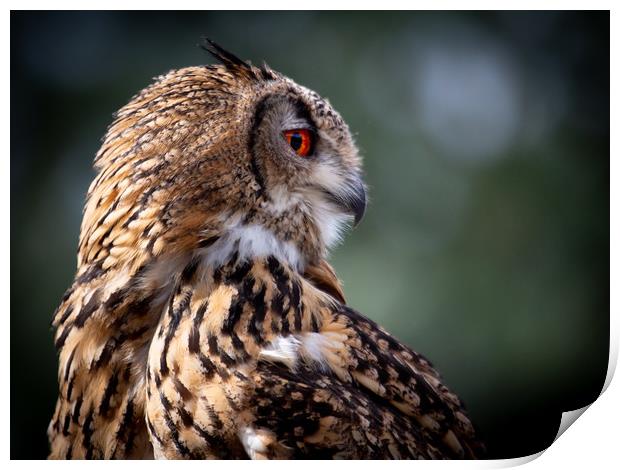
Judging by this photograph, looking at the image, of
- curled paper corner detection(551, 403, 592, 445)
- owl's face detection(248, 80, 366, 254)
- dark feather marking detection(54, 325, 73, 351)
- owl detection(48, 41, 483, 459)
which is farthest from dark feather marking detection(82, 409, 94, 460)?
curled paper corner detection(551, 403, 592, 445)

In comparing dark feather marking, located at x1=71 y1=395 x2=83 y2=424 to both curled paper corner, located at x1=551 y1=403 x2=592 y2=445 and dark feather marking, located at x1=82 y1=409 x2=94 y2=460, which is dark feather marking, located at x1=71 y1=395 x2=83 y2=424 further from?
curled paper corner, located at x1=551 y1=403 x2=592 y2=445

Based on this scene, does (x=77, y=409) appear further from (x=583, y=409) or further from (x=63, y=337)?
(x=583, y=409)

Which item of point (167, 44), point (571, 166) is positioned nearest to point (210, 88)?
point (167, 44)

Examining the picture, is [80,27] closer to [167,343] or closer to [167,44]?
[167,44]

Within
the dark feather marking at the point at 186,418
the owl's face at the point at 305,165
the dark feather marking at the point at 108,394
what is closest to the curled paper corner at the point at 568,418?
the owl's face at the point at 305,165

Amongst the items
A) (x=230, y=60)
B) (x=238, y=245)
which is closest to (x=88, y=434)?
(x=238, y=245)

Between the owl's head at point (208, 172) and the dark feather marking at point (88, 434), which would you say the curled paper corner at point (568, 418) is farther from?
the dark feather marking at point (88, 434)
